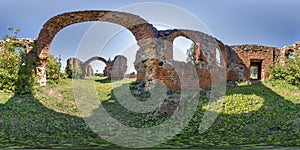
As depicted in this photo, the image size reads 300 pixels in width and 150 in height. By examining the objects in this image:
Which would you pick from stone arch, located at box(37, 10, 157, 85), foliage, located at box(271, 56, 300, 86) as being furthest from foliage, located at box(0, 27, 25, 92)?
foliage, located at box(271, 56, 300, 86)

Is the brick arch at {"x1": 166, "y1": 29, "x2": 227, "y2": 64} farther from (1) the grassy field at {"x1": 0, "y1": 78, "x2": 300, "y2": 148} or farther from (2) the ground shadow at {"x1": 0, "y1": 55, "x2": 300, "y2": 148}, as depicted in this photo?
(2) the ground shadow at {"x1": 0, "y1": 55, "x2": 300, "y2": 148}

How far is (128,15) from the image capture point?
1030 cm

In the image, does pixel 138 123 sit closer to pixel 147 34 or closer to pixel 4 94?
pixel 147 34

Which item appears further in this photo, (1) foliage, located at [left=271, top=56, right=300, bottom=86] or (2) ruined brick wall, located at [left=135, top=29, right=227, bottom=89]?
(1) foliage, located at [left=271, top=56, right=300, bottom=86]

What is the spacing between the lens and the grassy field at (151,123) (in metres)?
4.50

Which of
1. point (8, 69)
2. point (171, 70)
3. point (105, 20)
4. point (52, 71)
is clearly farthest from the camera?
point (52, 71)

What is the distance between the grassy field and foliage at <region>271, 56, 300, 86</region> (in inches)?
131

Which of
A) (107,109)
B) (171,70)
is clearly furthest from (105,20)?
(171,70)

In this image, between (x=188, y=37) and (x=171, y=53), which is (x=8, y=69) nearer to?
(x=171, y=53)

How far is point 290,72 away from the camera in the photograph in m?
14.5

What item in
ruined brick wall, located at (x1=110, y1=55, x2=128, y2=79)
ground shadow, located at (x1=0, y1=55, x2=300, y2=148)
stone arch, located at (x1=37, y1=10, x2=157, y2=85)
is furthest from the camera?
ruined brick wall, located at (x1=110, y1=55, x2=128, y2=79)

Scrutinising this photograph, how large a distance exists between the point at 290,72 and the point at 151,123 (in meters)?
11.3

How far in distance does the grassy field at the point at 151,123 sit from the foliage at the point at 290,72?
331 cm

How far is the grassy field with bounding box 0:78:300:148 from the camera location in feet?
14.8
